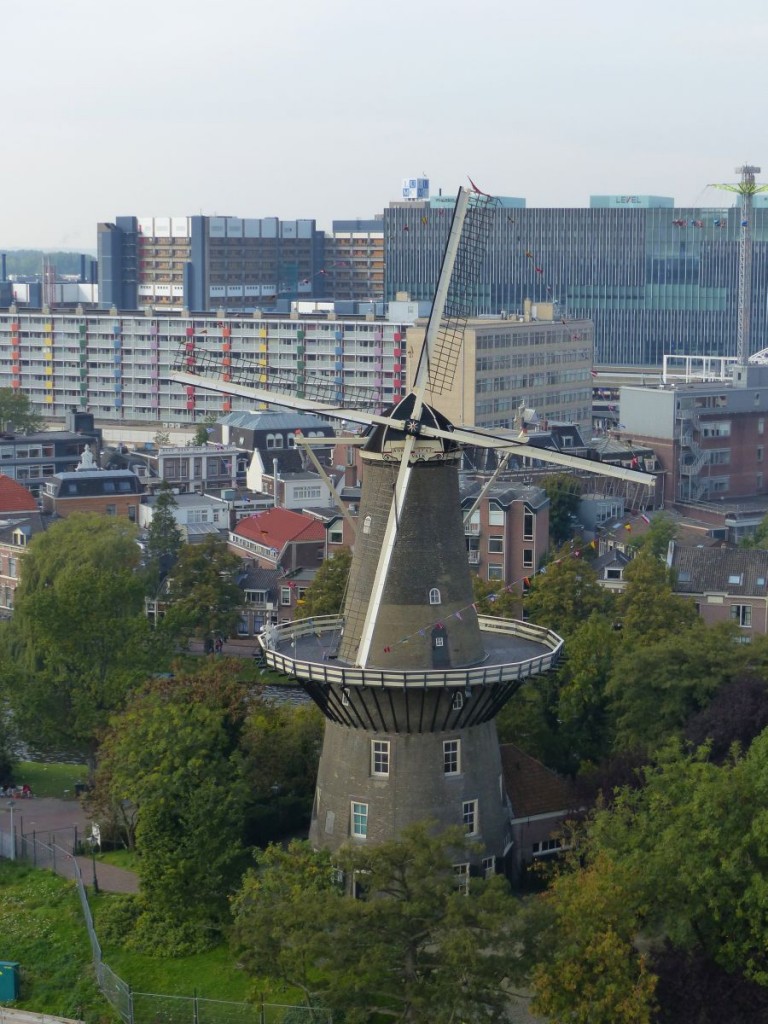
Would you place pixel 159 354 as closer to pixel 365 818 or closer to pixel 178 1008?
pixel 365 818

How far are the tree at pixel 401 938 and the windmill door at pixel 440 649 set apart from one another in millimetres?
6537

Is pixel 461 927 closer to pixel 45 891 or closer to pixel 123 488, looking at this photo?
pixel 45 891

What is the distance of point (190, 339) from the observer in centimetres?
18862

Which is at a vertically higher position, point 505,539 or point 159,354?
point 159,354

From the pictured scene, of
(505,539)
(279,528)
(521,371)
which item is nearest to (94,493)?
(279,528)

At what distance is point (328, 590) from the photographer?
3236 inches

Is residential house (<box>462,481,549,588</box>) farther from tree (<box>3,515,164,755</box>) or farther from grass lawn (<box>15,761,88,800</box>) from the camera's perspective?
grass lawn (<box>15,761,88,800</box>)

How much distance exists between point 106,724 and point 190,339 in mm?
129962

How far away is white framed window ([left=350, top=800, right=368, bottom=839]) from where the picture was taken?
161 feet

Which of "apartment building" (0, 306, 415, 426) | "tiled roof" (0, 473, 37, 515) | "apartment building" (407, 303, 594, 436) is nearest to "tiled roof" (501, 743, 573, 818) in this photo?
"tiled roof" (0, 473, 37, 515)

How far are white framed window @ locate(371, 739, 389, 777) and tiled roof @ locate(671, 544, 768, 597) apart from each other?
3937cm

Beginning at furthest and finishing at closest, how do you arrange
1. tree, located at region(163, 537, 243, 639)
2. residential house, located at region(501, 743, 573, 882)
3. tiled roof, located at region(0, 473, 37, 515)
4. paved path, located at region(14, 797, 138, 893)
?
tiled roof, located at region(0, 473, 37, 515) < tree, located at region(163, 537, 243, 639) < paved path, located at region(14, 797, 138, 893) < residential house, located at region(501, 743, 573, 882)

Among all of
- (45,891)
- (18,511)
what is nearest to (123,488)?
(18,511)

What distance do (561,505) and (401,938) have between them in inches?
2465
